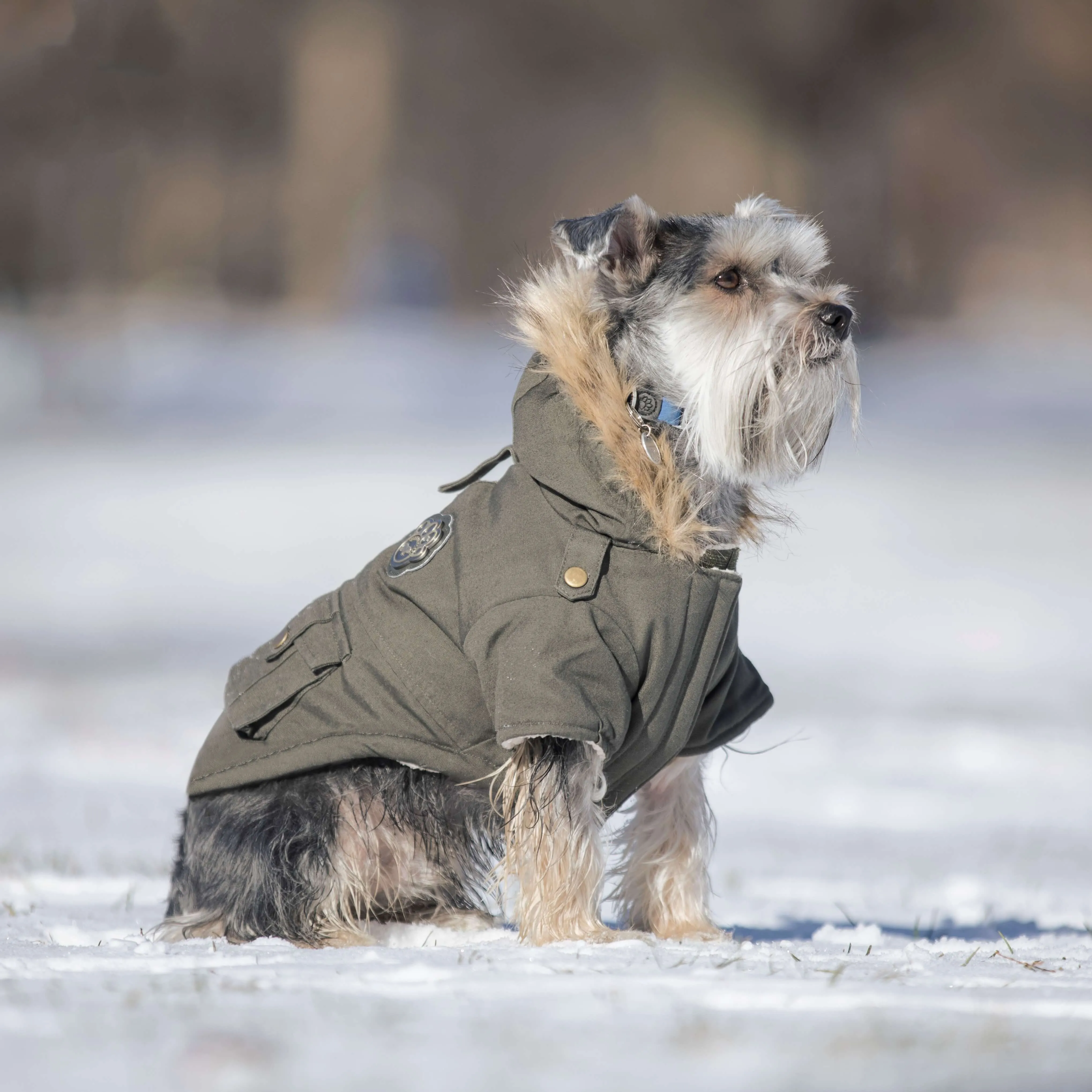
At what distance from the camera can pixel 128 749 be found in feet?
21.2

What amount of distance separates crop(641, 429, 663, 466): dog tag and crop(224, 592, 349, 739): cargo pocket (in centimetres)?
91

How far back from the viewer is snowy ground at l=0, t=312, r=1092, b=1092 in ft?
6.77

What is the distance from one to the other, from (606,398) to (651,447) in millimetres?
172

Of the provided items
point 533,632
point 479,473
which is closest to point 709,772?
point 479,473

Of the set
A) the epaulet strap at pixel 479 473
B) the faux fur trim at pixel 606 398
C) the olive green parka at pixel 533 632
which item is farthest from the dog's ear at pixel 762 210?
the epaulet strap at pixel 479 473

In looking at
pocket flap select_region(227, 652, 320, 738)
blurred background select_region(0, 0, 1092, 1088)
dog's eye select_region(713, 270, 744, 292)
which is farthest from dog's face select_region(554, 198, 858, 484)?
blurred background select_region(0, 0, 1092, 1088)

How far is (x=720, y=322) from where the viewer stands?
3.46m

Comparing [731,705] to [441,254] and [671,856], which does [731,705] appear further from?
[441,254]

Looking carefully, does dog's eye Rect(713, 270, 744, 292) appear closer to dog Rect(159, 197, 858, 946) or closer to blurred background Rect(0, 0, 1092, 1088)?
dog Rect(159, 197, 858, 946)

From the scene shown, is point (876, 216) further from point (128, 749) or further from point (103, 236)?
point (128, 749)

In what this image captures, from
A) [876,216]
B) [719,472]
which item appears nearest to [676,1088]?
[719,472]

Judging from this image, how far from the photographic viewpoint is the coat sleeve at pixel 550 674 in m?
2.96

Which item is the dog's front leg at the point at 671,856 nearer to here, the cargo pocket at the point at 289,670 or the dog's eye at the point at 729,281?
the cargo pocket at the point at 289,670

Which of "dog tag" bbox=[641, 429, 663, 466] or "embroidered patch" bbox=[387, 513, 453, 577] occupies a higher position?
"dog tag" bbox=[641, 429, 663, 466]
